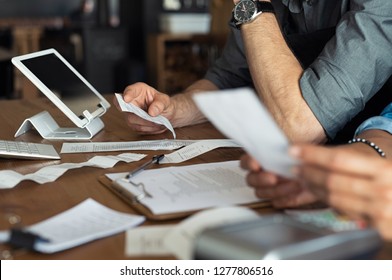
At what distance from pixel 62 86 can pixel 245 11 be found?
1.45 ft

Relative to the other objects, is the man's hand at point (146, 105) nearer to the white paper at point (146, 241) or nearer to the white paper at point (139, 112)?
the white paper at point (139, 112)

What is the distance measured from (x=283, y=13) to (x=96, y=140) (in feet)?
1.80

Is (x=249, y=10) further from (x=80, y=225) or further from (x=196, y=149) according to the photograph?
(x=80, y=225)

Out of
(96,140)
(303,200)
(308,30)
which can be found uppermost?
(308,30)

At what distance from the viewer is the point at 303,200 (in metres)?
0.85

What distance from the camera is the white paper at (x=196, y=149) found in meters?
1.17

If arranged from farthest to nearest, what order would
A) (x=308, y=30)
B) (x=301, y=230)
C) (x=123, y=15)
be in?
(x=123, y=15) < (x=308, y=30) < (x=301, y=230)

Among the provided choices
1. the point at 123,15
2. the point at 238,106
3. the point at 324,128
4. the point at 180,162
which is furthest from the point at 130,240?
the point at 123,15

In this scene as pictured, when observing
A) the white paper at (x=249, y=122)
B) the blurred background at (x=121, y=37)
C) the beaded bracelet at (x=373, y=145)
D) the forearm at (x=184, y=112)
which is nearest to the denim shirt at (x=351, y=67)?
the beaded bracelet at (x=373, y=145)

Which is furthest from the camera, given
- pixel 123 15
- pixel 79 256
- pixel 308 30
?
pixel 123 15

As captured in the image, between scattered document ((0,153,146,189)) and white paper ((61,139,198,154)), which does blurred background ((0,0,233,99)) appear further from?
scattered document ((0,153,146,189))

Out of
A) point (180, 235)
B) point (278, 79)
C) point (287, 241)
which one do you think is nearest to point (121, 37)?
point (278, 79)
